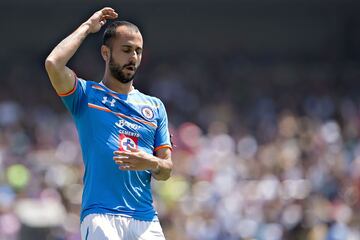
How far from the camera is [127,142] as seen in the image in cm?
765

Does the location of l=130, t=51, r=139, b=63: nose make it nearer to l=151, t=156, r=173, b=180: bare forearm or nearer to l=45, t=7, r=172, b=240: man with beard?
l=45, t=7, r=172, b=240: man with beard

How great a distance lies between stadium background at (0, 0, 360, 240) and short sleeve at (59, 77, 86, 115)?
25.3 ft

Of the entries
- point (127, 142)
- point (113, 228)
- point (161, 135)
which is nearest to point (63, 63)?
point (127, 142)

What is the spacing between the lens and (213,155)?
61.2 ft

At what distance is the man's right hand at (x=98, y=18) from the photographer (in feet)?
25.4

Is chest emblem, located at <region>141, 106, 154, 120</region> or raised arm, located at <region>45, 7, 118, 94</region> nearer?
raised arm, located at <region>45, 7, 118, 94</region>

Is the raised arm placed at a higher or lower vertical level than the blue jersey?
higher

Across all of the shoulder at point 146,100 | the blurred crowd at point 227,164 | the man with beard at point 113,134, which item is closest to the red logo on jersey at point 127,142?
the man with beard at point 113,134

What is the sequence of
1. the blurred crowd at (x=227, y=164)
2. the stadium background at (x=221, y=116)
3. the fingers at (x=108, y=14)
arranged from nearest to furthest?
1. the fingers at (x=108, y=14)
2. the blurred crowd at (x=227, y=164)
3. the stadium background at (x=221, y=116)

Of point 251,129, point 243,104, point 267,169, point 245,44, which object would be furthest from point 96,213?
point 245,44

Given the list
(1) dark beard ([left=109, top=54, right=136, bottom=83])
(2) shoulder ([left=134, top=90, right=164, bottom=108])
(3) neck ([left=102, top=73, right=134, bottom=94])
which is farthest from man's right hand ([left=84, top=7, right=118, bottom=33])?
(2) shoulder ([left=134, top=90, right=164, bottom=108])

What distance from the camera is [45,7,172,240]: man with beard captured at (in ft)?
24.6

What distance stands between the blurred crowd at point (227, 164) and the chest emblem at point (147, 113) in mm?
7329

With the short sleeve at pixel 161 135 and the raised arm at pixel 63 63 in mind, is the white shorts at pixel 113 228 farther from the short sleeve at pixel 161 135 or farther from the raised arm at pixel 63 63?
the raised arm at pixel 63 63
